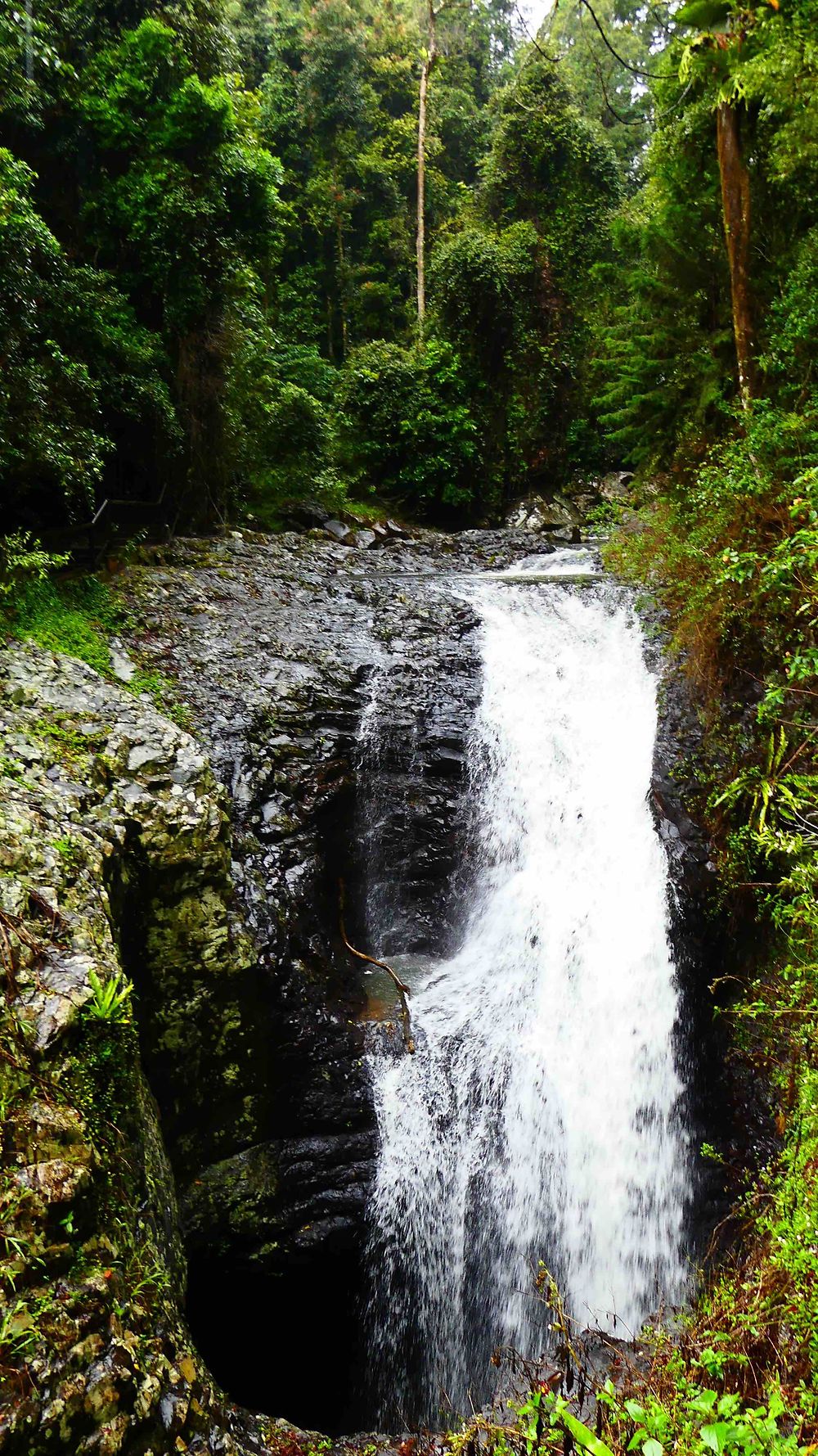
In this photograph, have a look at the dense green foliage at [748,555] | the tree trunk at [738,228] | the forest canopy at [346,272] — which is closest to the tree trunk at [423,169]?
the forest canopy at [346,272]

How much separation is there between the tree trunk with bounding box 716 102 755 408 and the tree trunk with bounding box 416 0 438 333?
1387 centimetres

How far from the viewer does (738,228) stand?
767cm

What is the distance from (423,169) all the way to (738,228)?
60.7 feet

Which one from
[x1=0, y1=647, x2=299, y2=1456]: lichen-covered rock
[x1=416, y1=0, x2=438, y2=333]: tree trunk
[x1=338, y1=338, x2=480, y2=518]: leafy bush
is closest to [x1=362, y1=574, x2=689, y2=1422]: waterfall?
[x1=0, y1=647, x2=299, y2=1456]: lichen-covered rock

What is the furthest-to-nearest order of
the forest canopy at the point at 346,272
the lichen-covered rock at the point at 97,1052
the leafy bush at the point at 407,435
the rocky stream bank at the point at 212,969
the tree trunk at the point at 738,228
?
the leafy bush at the point at 407,435, the tree trunk at the point at 738,228, the forest canopy at the point at 346,272, the rocky stream bank at the point at 212,969, the lichen-covered rock at the point at 97,1052

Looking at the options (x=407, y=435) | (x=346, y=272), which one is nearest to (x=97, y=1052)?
(x=407, y=435)

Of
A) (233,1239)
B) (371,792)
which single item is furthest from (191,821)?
(233,1239)

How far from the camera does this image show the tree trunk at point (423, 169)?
2075 centimetres

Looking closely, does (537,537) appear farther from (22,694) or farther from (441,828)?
(22,694)

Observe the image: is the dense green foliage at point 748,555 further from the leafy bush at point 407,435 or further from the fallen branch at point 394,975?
the leafy bush at point 407,435

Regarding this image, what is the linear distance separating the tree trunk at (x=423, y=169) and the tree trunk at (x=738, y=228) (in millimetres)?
13873

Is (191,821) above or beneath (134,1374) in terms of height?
above

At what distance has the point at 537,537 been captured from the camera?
13969mm

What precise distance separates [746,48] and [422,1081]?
1007 centimetres
